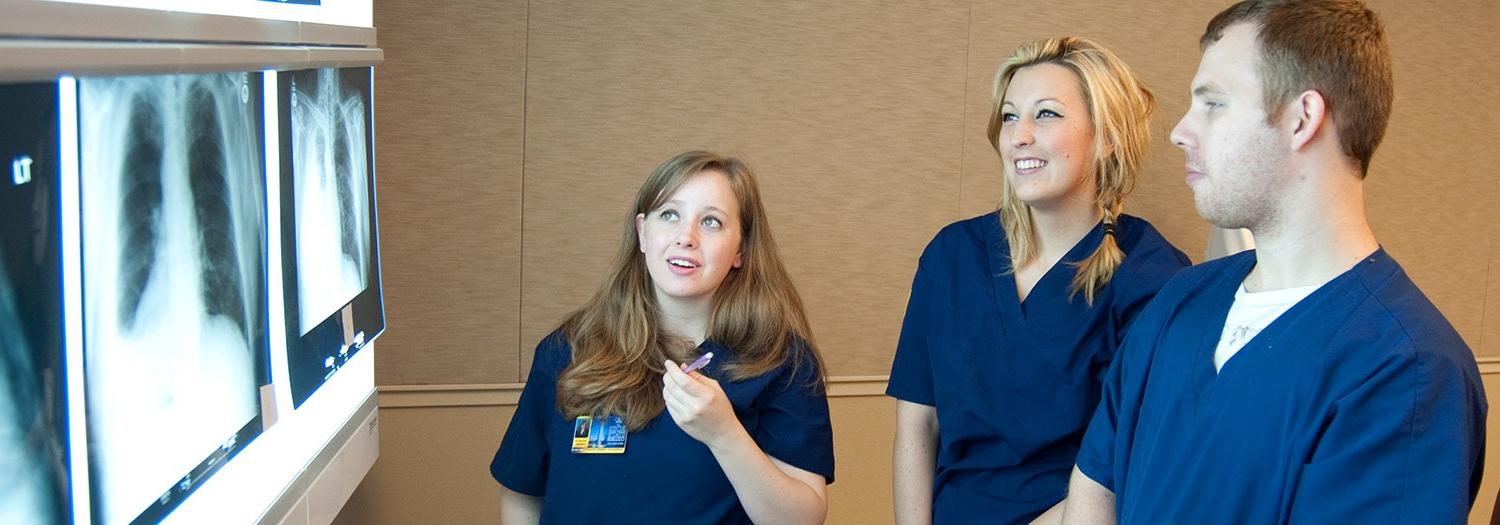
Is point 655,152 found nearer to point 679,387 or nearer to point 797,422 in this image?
point 797,422

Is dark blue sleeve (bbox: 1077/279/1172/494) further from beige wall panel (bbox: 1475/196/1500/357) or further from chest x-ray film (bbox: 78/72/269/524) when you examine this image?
beige wall panel (bbox: 1475/196/1500/357)

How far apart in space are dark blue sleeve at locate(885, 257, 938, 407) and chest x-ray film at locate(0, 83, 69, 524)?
55.5 inches

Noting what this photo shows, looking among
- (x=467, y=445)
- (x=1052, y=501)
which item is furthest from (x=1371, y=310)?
(x=467, y=445)

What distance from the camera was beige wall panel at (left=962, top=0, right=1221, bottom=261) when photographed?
339 cm

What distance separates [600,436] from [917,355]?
57 cm

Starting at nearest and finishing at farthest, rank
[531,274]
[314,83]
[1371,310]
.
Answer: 1. [1371,310]
2. [314,83]
3. [531,274]

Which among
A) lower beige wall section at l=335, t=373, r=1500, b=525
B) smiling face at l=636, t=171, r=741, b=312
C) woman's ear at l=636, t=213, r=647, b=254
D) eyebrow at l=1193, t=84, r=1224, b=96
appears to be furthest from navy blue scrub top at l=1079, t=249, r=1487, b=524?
lower beige wall section at l=335, t=373, r=1500, b=525

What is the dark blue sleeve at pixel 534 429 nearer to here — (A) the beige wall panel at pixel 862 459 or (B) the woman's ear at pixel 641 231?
(B) the woman's ear at pixel 641 231

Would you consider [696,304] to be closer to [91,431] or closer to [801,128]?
[91,431]

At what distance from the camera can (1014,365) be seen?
2.01 meters

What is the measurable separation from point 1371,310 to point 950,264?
2.89 feet

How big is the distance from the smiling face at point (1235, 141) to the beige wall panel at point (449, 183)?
1.90 m

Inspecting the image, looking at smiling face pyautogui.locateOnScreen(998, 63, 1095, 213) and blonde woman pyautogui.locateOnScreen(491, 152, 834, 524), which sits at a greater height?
smiling face pyautogui.locateOnScreen(998, 63, 1095, 213)

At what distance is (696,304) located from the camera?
6.56 ft
